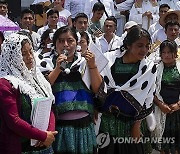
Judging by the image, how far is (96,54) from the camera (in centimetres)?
367

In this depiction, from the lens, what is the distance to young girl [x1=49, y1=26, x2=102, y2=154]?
133 inches

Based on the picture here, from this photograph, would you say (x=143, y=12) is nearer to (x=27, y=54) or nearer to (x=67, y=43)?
(x=67, y=43)

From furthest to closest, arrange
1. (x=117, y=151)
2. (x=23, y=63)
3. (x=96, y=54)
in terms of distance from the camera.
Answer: (x=117, y=151) < (x=96, y=54) < (x=23, y=63)

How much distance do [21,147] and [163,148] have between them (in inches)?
87.7

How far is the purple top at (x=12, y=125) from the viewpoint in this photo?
282 cm

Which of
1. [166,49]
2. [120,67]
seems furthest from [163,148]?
[120,67]

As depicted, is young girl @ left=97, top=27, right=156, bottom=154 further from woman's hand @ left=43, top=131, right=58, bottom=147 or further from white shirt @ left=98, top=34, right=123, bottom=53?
white shirt @ left=98, top=34, right=123, bottom=53

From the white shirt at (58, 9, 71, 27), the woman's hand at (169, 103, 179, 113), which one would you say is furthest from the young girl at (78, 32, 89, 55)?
the white shirt at (58, 9, 71, 27)

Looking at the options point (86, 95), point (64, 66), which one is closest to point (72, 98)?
point (86, 95)

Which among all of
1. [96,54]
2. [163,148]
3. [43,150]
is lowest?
[163,148]

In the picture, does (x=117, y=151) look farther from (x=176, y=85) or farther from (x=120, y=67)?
(x=176, y=85)

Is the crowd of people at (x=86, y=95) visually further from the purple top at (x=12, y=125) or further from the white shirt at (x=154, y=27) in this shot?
the white shirt at (x=154, y=27)

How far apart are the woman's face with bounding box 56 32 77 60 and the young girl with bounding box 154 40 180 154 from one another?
1.44 metres

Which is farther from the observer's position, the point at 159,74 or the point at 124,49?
the point at 159,74
